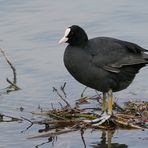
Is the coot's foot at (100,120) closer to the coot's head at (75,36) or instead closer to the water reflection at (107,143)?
the water reflection at (107,143)

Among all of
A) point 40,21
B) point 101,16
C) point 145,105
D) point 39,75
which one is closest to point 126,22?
point 101,16

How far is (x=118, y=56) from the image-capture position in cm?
794

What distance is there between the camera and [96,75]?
7797mm

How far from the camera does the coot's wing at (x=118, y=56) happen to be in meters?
7.84

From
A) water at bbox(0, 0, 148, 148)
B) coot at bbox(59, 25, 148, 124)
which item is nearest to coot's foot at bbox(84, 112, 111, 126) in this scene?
coot at bbox(59, 25, 148, 124)

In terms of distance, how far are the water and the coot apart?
516 millimetres

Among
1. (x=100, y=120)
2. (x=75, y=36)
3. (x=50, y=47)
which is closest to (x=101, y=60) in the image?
(x=75, y=36)

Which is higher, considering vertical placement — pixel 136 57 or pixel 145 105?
pixel 136 57

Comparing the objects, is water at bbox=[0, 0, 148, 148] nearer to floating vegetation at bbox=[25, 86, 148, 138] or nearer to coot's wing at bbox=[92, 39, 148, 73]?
floating vegetation at bbox=[25, 86, 148, 138]

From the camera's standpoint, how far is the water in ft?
25.3

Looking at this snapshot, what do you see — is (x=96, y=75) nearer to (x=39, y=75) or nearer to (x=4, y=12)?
(x=39, y=75)

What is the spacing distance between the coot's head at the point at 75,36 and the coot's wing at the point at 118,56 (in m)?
0.21

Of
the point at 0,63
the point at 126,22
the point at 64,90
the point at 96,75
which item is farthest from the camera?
the point at 126,22

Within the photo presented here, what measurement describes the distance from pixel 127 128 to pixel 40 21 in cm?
409
